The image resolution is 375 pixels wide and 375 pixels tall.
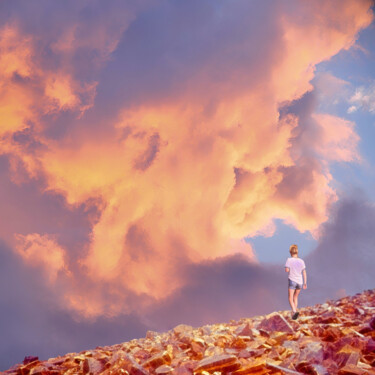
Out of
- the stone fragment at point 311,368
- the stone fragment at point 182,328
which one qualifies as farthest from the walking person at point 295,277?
the stone fragment at point 311,368

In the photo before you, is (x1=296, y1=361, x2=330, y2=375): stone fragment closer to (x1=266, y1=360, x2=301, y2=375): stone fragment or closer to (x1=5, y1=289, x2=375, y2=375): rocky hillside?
(x1=5, y1=289, x2=375, y2=375): rocky hillside

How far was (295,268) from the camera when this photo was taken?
611 inches

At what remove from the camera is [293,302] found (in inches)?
606

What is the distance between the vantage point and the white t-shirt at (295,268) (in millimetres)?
15523

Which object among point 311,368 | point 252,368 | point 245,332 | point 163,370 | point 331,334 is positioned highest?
point 245,332

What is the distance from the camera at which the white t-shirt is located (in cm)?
1552

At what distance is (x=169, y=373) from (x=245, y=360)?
4.25 ft

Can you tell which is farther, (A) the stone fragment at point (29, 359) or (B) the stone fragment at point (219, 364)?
(A) the stone fragment at point (29, 359)

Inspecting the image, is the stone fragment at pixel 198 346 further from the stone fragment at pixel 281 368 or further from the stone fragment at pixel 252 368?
the stone fragment at pixel 281 368

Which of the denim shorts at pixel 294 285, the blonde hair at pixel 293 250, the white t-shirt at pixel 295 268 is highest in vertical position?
the blonde hair at pixel 293 250

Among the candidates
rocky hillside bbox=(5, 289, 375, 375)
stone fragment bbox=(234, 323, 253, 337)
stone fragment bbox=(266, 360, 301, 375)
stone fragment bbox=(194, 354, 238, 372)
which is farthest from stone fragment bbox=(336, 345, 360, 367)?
stone fragment bbox=(234, 323, 253, 337)

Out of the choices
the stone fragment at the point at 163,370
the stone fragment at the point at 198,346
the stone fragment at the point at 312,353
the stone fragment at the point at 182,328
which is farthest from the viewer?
the stone fragment at the point at 182,328

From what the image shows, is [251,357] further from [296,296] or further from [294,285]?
[296,296]

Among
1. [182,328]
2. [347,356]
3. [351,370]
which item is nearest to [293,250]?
[182,328]
